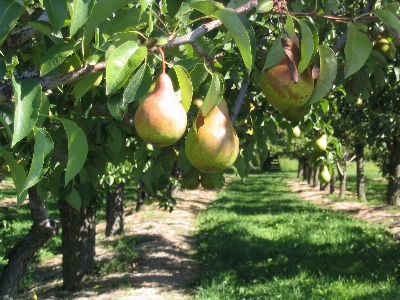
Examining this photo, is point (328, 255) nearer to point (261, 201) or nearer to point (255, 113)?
point (255, 113)

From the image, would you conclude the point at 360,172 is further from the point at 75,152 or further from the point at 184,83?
the point at 75,152

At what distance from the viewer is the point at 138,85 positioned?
1.02 metres

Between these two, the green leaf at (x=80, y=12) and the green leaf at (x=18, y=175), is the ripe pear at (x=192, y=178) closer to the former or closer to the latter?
the green leaf at (x=18, y=175)

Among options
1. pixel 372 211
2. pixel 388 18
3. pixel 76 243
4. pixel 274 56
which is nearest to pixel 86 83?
pixel 274 56

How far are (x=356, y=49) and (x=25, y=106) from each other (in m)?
0.78

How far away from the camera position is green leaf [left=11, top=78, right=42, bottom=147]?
887 millimetres

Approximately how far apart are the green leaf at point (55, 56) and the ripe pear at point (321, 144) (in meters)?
2.51

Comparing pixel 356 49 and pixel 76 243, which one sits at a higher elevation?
pixel 356 49

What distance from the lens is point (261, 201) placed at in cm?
1611

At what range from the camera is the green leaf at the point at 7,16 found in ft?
2.92

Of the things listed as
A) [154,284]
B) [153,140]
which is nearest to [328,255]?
[154,284]

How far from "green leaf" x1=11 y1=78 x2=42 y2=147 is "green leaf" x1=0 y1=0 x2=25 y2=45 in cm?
10

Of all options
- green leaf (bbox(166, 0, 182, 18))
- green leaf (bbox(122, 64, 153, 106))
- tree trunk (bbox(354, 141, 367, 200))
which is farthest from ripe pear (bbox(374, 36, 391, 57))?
tree trunk (bbox(354, 141, 367, 200))

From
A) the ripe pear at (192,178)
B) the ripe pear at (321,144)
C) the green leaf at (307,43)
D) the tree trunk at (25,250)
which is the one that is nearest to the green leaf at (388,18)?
the green leaf at (307,43)
